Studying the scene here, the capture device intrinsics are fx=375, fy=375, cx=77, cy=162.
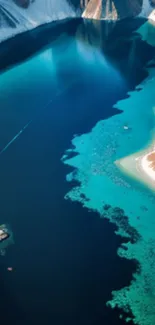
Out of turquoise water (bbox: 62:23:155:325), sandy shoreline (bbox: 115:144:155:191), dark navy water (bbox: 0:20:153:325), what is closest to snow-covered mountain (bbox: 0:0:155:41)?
dark navy water (bbox: 0:20:153:325)

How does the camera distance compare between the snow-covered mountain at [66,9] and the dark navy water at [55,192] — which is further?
the snow-covered mountain at [66,9]

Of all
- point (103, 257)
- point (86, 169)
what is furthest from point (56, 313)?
point (86, 169)

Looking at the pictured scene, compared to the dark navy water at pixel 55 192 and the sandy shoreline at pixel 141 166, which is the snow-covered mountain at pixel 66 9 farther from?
the sandy shoreline at pixel 141 166

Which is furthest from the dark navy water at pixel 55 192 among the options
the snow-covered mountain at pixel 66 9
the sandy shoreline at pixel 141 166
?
the snow-covered mountain at pixel 66 9

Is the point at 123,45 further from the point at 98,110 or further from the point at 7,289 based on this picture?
the point at 7,289

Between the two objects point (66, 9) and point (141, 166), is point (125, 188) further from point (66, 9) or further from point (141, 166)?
point (66, 9)

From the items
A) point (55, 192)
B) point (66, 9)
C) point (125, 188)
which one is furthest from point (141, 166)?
point (66, 9)
